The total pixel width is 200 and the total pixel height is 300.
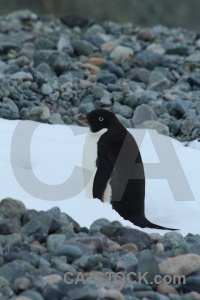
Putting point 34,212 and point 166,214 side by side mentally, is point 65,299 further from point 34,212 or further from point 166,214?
point 166,214

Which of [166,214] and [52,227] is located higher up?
[52,227]

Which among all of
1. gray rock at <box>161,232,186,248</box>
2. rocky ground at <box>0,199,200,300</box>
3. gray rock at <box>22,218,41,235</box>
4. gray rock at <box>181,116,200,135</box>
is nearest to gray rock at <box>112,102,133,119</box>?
gray rock at <box>181,116,200,135</box>

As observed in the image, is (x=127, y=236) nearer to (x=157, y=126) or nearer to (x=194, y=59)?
(x=157, y=126)

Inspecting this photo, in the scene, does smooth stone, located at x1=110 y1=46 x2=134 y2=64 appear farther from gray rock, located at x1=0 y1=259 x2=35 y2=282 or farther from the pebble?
gray rock, located at x1=0 y1=259 x2=35 y2=282

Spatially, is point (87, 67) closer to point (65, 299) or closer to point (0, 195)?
point (0, 195)

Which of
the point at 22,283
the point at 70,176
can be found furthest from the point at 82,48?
the point at 22,283

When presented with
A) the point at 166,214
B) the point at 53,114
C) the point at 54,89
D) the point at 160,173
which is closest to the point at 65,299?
the point at 166,214

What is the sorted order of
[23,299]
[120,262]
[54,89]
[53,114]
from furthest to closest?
[54,89]
[53,114]
[120,262]
[23,299]

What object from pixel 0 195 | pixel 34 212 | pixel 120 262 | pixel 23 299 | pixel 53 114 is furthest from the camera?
pixel 53 114

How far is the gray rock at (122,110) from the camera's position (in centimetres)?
825

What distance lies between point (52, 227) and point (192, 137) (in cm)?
347

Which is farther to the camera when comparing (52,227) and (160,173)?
(160,173)

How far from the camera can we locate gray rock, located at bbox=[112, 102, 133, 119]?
27.1 ft

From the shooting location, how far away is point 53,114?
7.77 meters
